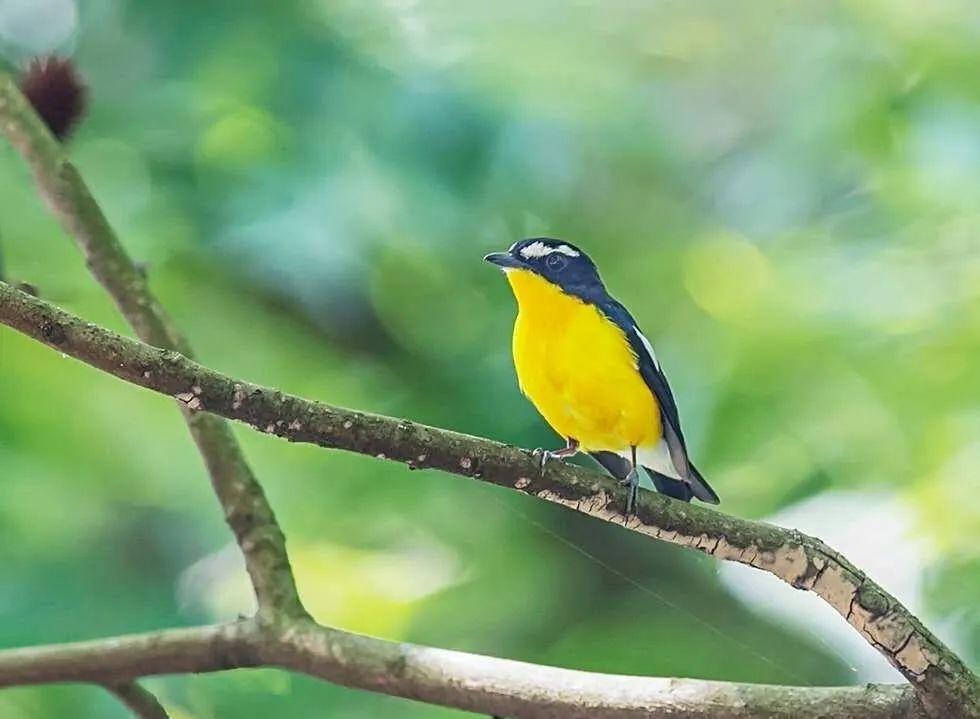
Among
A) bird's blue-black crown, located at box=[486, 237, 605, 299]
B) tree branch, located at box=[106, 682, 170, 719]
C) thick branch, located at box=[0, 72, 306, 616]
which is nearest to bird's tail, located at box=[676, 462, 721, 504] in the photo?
bird's blue-black crown, located at box=[486, 237, 605, 299]

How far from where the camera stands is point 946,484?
101cm

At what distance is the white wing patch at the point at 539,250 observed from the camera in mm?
805

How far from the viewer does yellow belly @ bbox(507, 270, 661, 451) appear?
755 mm

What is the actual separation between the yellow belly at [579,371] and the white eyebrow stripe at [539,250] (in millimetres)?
19

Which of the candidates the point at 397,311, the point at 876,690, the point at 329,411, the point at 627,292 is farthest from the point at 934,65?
the point at 329,411

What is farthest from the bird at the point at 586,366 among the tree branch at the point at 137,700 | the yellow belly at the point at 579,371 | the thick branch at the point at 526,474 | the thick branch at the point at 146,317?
the tree branch at the point at 137,700

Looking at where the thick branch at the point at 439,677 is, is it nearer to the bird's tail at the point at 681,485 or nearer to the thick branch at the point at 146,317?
the thick branch at the point at 146,317

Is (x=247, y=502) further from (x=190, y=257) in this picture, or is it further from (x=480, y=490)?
(x=190, y=257)

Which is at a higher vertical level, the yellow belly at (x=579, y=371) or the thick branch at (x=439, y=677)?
the yellow belly at (x=579, y=371)

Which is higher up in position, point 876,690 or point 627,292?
point 627,292

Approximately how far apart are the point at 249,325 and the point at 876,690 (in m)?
0.71

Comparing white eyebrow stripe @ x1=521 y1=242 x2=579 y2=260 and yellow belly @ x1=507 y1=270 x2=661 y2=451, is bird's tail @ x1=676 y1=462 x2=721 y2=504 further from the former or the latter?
white eyebrow stripe @ x1=521 y1=242 x2=579 y2=260

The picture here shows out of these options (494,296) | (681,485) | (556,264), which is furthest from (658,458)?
(494,296)

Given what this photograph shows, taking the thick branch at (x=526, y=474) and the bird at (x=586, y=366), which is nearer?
the thick branch at (x=526, y=474)
